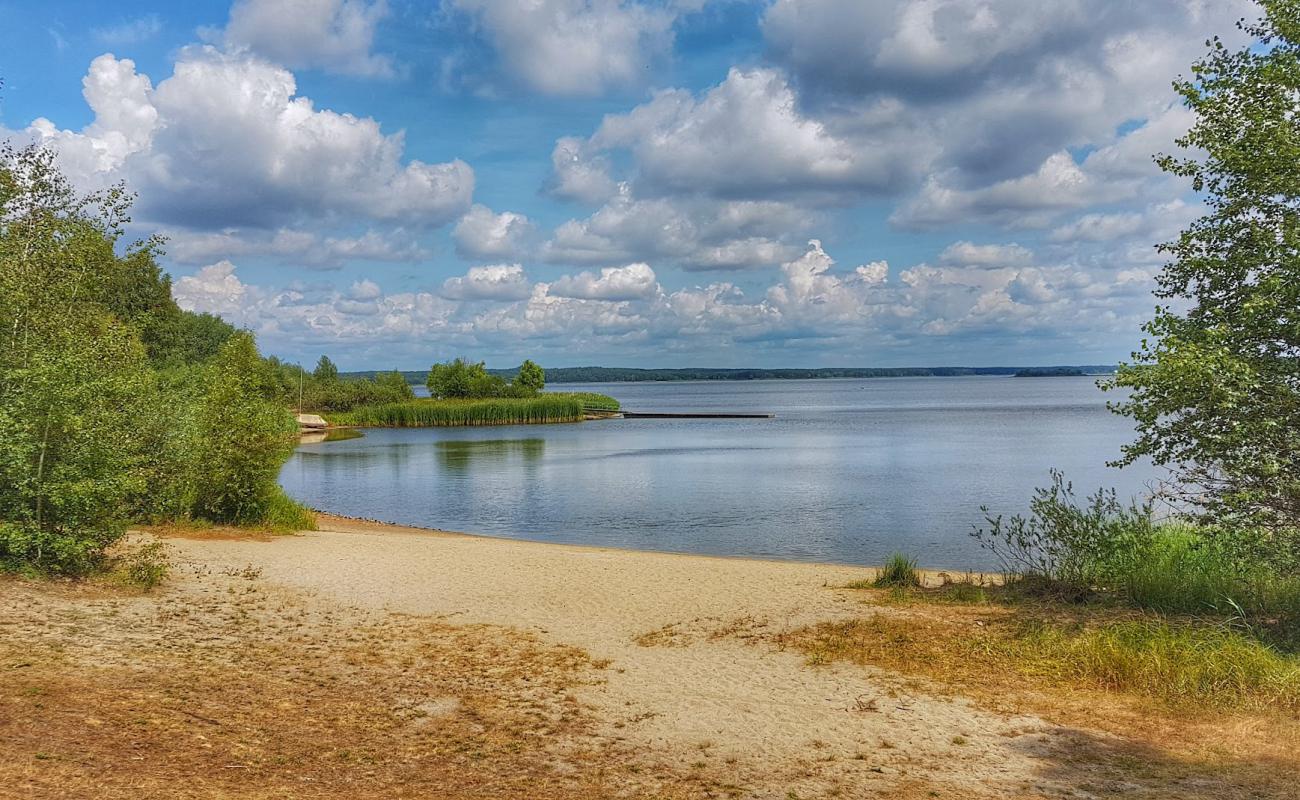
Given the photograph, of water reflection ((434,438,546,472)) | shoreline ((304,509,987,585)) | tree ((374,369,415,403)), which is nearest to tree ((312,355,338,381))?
tree ((374,369,415,403))

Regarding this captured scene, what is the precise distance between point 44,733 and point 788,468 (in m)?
40.4

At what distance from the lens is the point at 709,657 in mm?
10656

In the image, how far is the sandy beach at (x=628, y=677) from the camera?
6.94m

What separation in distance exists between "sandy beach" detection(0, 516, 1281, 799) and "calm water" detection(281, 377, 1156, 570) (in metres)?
9.83

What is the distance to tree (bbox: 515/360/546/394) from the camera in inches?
4220

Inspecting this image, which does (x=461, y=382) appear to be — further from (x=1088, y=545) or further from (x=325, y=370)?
(x=1088, y=545)

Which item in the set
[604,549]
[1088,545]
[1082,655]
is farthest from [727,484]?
[1082,655]

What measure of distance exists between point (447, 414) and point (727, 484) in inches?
2269

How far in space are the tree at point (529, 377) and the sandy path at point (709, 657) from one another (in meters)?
87.6

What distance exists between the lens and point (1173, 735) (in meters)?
7.92

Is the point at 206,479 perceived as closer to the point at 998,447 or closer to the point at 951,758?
the point at 951,758

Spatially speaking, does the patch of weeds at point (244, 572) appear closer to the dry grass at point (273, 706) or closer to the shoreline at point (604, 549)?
the dry grass at point (273, 706)

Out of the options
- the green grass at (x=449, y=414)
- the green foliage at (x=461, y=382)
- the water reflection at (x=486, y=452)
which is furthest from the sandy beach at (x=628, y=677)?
the green foliage at (x=461, y=382)

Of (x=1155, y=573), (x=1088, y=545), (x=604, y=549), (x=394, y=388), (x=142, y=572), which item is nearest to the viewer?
(x=1155, y=573)
